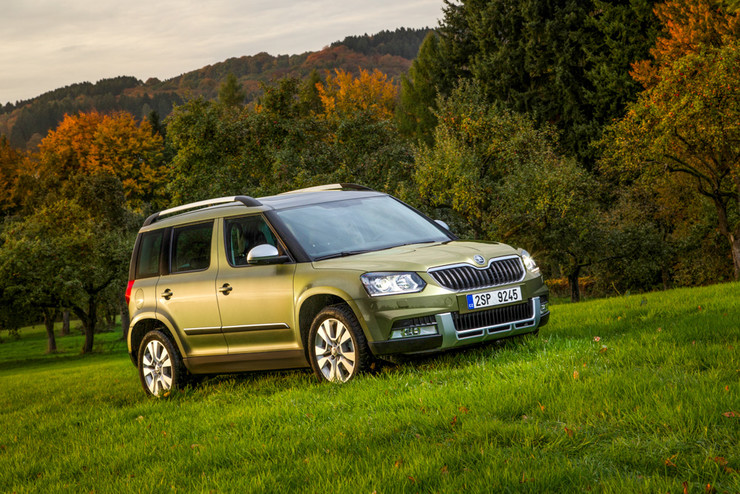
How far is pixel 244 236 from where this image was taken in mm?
8461

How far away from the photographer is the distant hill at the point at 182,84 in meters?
116

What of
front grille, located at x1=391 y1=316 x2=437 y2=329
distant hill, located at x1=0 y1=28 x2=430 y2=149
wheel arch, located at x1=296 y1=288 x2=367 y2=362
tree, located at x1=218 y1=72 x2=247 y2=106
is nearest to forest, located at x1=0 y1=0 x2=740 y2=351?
front grille, located at x1=391 y1=316 x2=437 y2=329

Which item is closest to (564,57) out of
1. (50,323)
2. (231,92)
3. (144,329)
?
(50,323)

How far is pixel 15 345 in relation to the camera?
5138cm

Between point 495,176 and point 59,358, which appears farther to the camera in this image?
point 59,358

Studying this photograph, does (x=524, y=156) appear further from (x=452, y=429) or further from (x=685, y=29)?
(x=452, y=429)

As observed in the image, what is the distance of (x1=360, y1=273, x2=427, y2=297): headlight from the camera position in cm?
706

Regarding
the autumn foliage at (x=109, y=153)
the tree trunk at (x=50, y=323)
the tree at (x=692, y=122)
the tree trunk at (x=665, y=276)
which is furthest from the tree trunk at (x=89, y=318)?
the tree trunk at (x=665, y=276)

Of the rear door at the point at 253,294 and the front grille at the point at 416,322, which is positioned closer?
the front grille at the point at 416,322

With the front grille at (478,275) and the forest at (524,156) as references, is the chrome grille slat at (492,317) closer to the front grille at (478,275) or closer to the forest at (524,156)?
the front grille at (478,275)

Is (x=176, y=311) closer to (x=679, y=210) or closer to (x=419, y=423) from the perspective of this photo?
(x=419, y=423)

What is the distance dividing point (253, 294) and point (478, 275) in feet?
7.81

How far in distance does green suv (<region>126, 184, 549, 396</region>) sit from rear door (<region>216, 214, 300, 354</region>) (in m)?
0.01

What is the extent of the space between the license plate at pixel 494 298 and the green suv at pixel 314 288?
12 mm
